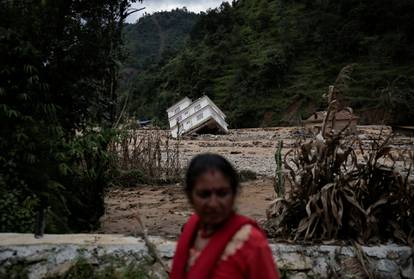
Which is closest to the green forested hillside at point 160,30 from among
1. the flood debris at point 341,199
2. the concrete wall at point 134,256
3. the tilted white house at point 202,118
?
the tilted white house at point 202,118

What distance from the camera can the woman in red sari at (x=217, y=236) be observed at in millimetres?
1554

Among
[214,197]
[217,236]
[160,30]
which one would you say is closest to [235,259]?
[217,236]

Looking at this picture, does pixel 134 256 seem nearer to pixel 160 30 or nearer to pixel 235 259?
pixel 235 259

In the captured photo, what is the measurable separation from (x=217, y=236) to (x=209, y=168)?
0.23 meters

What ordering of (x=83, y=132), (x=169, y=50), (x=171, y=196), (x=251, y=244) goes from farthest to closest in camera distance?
(x=169, y=50) → (x=171, y=196) → (x=83, y=132) → (x=251, y=244)

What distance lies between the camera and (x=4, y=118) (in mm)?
3754

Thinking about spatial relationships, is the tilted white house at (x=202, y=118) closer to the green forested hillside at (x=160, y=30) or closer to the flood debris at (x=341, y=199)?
the flood debris at (x=341, y=199)

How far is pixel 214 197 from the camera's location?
1639 millimetres

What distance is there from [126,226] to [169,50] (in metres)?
62.4

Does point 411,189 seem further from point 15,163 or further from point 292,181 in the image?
point 15,163

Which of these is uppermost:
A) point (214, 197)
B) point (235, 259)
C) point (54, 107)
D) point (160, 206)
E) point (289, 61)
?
point (289, 61)

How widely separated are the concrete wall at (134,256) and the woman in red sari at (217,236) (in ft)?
6.06

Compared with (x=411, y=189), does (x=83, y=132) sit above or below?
above

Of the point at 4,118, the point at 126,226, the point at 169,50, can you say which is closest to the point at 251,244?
the point at 4,118
